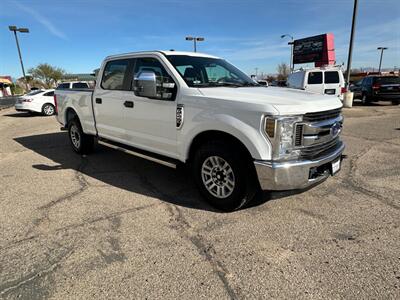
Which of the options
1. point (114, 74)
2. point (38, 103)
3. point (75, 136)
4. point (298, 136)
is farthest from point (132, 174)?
point (38, 103)

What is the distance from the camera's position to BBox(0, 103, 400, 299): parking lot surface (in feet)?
8.10

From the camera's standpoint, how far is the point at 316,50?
2608 centimetres

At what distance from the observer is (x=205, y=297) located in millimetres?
2344

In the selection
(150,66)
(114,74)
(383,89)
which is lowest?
Answer: (383,89)

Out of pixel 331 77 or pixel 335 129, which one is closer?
pixel 335 129

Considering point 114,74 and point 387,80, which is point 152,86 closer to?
point 114,74

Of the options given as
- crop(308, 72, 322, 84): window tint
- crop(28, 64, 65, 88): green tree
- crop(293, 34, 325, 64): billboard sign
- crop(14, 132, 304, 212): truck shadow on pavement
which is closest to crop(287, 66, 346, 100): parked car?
crop(308, 72, 322, 84): window tint

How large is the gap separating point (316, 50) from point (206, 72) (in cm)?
2473

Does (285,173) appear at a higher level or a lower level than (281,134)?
lower

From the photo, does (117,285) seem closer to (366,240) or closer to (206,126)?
(206,126)

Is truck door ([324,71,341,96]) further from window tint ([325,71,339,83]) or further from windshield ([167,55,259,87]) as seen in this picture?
windshield ([167,55,259,87])

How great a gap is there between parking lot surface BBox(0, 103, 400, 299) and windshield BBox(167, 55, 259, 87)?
5.26 feet

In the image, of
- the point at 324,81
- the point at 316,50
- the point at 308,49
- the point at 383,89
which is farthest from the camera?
the point at 308,49

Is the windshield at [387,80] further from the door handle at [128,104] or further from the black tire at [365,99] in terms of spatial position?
the door handle at [128,104]
